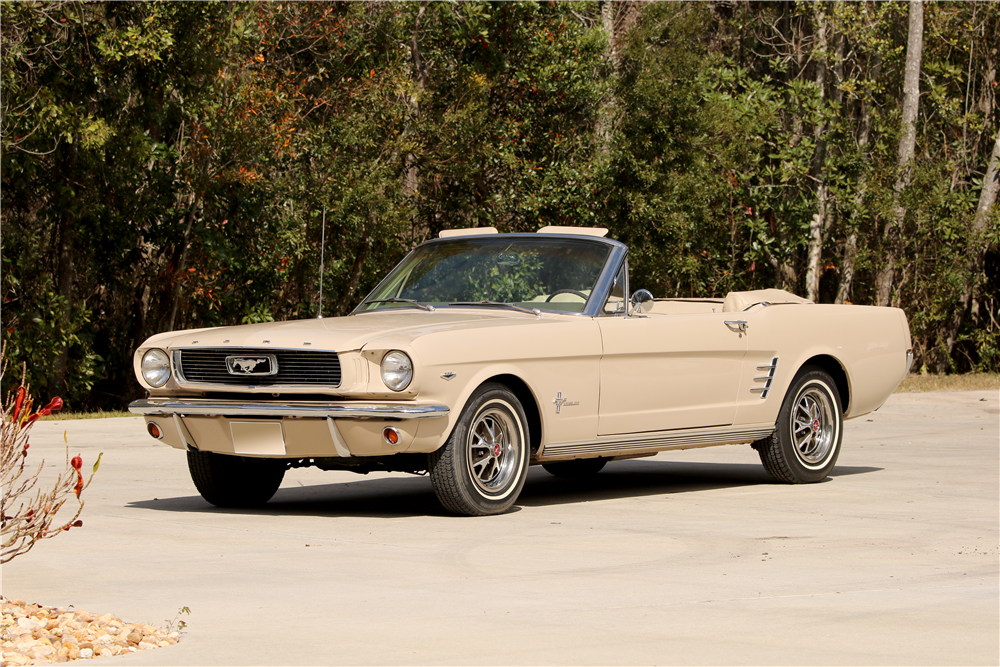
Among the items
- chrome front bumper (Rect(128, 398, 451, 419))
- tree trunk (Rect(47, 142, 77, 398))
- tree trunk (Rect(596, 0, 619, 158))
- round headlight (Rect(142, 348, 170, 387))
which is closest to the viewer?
chrome front bumper (Rect(128, 398, 451, 419))

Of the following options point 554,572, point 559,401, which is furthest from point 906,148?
point 554,572

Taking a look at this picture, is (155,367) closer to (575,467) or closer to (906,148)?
(575,467)

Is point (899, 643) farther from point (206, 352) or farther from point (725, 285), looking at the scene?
point (725, 285)

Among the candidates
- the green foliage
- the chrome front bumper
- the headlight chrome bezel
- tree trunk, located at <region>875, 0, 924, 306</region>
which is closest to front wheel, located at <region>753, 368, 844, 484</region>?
the chrome front bumper

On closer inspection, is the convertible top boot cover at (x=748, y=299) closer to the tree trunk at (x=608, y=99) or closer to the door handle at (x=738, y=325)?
the door handle at (x=738, y=325)

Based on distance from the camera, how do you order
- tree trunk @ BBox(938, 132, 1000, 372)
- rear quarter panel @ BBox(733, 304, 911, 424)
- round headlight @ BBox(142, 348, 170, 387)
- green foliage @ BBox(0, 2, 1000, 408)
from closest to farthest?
round headlight @ BBox(142, 348, 170, 387) → rear quarter panel @ BBox(733, 304, 911, 424) → green foliage @ BBox(0, 2, 1000, 408) → tree trunk @ BBox(938, 132, 1000, 372)

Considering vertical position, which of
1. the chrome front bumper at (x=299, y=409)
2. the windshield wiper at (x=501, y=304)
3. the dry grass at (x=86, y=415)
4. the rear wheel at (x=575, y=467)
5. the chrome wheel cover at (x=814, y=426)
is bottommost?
the dry grass at (x=86, y=415)

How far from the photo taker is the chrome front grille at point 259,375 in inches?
305

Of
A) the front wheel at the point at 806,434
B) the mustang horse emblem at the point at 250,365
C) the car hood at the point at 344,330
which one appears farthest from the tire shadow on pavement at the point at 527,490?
the car hood at the point at 344,330

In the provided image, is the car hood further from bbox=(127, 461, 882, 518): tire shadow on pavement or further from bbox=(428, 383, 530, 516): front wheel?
bbox=(127, 461, 882, 518): tire shadow on pavement

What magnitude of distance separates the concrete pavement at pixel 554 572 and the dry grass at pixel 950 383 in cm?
1139

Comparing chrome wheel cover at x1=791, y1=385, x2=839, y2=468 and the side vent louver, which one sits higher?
the side vent louver

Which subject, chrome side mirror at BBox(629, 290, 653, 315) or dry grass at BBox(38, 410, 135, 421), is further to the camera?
dry grass at BBox(38, 410, 135, 421)

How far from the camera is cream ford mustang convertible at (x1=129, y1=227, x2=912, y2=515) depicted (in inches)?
303
